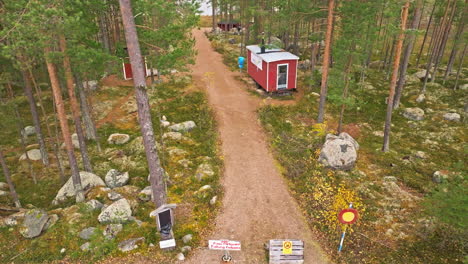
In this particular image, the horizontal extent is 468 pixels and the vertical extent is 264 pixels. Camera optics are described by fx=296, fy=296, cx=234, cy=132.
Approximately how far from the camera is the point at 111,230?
11.7 m

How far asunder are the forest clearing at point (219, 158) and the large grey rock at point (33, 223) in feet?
0.15

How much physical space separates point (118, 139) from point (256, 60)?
14036mm

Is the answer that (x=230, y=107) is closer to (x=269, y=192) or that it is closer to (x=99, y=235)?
(x=269, y=192)

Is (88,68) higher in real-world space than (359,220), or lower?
higher

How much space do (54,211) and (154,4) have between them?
32.5 ft

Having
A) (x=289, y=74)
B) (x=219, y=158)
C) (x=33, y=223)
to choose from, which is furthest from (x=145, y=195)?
(x=289, y=74)

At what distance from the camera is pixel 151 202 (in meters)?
14.0

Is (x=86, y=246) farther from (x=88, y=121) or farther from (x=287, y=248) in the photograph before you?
(x=88, y=121)

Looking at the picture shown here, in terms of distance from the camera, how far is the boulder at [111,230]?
11540mm

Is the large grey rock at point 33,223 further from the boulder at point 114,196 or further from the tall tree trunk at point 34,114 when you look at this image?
the tall tree trunk at point 34,114

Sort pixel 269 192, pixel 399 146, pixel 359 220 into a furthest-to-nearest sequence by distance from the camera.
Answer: pixel 399 146, pixel 269 192, pixel 359 220

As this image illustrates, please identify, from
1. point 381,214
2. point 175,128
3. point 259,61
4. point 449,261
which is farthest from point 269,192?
point 259,61

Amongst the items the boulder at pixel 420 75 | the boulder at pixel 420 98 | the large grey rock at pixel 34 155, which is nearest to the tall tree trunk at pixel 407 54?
the boulder at pixel 420 98

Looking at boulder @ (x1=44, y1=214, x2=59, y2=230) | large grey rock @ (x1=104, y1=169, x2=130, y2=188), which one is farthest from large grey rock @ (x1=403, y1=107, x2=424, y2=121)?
boulder @ (x1=44, y1=214, x2=59, y2=230)
